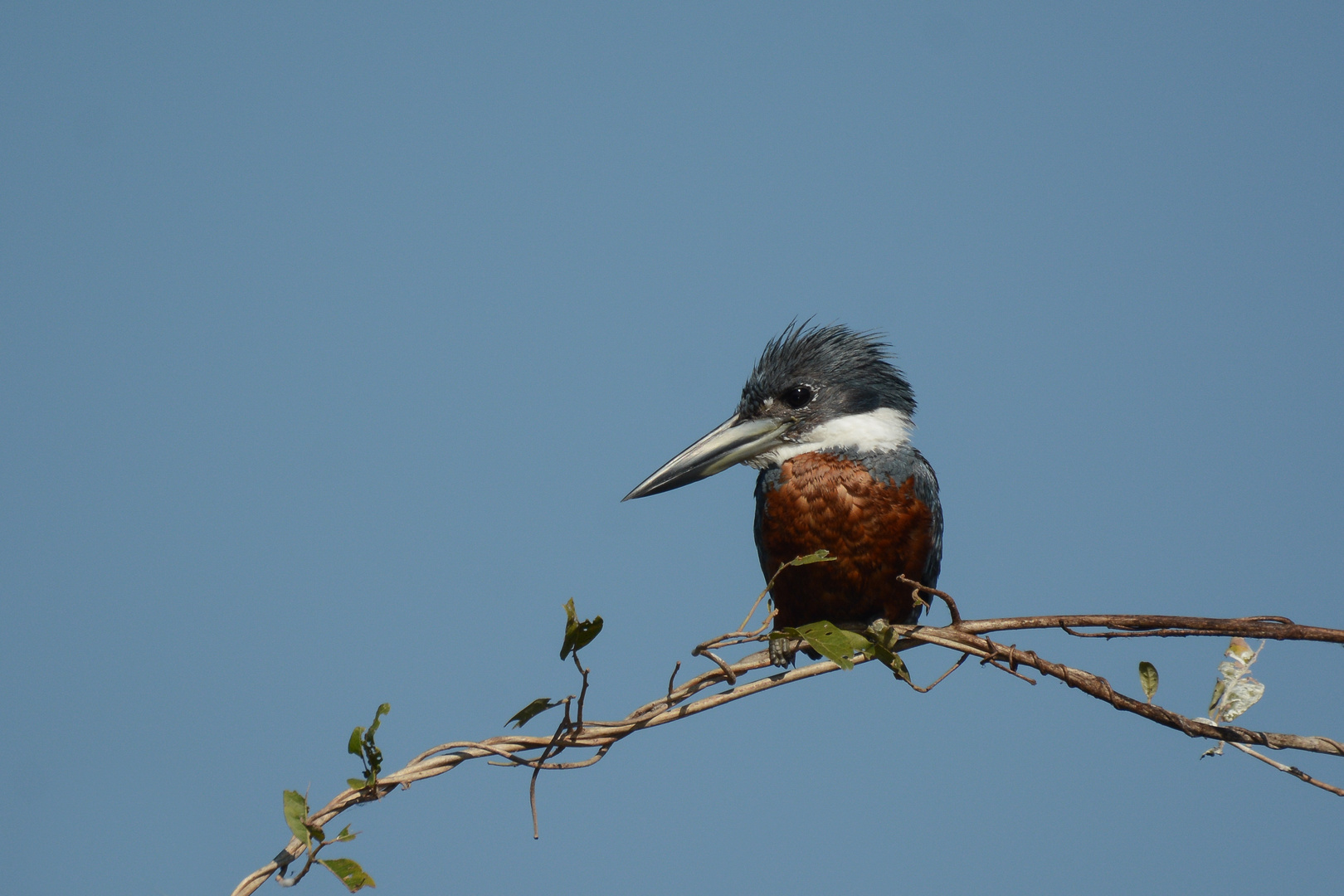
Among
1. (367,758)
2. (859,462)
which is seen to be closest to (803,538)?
(859,462)

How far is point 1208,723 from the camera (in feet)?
9.07

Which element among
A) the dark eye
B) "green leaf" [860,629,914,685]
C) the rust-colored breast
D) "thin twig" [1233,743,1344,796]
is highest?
the dark eye

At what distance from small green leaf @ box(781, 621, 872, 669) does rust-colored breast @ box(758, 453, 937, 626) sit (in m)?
1.57

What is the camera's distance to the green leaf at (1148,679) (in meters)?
2.93

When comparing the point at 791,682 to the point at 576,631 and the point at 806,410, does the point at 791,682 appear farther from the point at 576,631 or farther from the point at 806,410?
the point at 806,410

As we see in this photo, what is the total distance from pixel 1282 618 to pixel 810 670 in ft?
3.92

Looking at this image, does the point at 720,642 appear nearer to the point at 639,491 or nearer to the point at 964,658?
the point at 964,658

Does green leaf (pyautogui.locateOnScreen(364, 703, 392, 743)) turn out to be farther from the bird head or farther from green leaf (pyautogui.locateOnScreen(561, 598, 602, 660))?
the bird head

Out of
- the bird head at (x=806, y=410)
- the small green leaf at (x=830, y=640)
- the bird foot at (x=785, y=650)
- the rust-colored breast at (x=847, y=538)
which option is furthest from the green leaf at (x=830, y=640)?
the bird head at (x=806, y=410)

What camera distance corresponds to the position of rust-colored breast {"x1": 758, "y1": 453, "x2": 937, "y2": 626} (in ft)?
14.9

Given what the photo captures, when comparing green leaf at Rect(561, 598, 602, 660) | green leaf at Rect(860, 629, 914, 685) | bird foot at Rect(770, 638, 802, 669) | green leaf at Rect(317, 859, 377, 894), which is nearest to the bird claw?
bird foot at Rect(770, 638, 802, 669)

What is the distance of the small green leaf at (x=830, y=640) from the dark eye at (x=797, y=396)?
2.31 metres

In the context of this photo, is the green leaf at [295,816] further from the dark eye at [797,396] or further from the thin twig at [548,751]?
the dark eye at [797,396]

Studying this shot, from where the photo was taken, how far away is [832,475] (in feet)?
15.3
